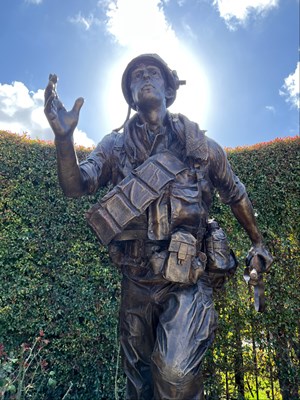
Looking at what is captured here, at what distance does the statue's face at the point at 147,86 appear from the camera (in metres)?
2.47

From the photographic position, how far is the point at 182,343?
1885 mm

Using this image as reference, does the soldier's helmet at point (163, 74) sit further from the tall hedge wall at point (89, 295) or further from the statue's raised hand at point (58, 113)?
the tall hedge wall at point (89, 295)

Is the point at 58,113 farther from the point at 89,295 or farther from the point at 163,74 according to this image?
the point at 89,295

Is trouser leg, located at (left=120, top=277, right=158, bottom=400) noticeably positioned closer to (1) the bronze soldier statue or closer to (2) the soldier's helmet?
(1) the bronze soldier statue

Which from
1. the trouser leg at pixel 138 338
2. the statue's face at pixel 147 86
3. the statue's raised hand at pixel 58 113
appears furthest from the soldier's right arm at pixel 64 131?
the trouser leg at pixel 138 338

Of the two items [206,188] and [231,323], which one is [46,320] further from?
[206,188]

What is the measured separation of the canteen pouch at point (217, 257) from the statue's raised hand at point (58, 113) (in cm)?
115

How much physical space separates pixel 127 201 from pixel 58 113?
2.19ft

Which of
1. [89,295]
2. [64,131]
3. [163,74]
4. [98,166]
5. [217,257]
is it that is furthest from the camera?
[89,295]

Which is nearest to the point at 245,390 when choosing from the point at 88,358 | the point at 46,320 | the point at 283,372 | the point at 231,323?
the point at 283,372

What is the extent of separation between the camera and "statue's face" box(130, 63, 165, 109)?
8.11ft

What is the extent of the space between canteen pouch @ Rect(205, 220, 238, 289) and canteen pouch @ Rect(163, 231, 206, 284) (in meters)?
0.24

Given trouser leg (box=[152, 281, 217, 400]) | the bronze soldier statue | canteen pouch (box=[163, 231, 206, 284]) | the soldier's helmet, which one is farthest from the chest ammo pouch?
the soldier's helmet

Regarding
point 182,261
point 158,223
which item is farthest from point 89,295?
point 182,261
